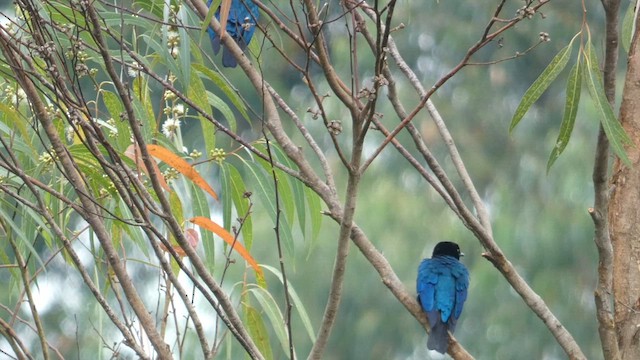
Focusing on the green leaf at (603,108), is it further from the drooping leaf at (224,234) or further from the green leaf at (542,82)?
the drooping leaf at (224,234)

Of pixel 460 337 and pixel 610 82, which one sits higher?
pixel 460 337

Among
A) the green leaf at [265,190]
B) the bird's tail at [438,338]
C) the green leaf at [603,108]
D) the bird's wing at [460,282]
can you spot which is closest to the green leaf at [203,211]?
the green leaf at [265,190]

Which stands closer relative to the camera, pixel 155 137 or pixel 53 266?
pixel 155 137

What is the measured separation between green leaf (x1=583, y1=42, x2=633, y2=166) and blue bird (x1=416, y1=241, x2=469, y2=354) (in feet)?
5.47

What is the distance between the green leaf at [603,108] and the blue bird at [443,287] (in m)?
1.67

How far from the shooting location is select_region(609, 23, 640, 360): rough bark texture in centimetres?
271

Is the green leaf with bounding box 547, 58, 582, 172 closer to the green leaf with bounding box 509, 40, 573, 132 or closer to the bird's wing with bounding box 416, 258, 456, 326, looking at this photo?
the green leaf with bounding box 509, 40, 573, 132

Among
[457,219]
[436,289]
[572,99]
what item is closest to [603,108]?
[572,99]

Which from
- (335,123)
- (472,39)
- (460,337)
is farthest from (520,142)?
(335,123)

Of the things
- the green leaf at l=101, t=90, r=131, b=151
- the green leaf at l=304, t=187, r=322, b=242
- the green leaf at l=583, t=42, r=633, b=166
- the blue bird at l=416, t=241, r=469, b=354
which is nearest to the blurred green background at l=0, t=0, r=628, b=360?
the blue bird at l=416, t=241, r=469, b=354

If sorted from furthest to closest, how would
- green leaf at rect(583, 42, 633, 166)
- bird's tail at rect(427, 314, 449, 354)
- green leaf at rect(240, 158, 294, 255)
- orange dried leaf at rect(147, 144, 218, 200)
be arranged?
bird's tail at rect(427, 314, 449, 354) → green leaf at rect(240, 158, 294, 255) → orange dried leaf at rect(147, 144, 218, 200) → green leaf at rect(583, 42, 633, 166)

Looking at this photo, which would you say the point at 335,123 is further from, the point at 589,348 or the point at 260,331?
the point at 589,348

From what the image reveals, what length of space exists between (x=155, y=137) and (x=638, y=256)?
1.15 m

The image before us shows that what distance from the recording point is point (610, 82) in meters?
2.24
